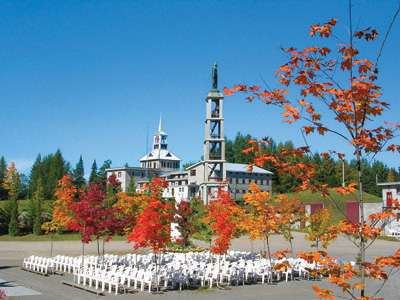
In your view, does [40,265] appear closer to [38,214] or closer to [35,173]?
[38,214]

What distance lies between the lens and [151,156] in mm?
121000

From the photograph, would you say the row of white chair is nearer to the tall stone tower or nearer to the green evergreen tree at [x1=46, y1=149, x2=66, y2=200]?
the tall stone tower

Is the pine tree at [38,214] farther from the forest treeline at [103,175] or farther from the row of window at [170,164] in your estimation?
the row of window at [170,164]

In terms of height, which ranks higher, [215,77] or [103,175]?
[215,77]

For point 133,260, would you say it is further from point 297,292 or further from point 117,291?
point 297,292

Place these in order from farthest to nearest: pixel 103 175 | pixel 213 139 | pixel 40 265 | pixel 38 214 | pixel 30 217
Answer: pixel 103 175 < pixel 213 139 < pixel 30 217 < pixel 38 214 < pixel 40 265

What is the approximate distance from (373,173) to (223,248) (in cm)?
10823

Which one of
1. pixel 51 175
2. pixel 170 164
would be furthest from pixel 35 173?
pixel 170 164

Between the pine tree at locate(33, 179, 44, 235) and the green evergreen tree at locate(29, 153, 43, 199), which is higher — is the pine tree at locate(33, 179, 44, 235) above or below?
below

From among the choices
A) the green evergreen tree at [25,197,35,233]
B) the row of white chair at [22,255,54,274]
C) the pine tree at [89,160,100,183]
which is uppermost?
Answer: the pine tree at [89,160,100,183]

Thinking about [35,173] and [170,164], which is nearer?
[170,164]

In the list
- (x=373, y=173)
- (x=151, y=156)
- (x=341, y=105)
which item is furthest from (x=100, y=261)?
(x=373, y=173)

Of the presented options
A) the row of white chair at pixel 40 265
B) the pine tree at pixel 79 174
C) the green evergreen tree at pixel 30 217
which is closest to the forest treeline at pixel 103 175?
the pine tree at pixel 79 174

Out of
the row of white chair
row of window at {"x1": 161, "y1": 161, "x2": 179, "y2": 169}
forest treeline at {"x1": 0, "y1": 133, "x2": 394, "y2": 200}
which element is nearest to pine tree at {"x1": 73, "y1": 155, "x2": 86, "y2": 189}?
forest treeline at {"x1": 0, "y1": 133, "x2": 394, "y2": 200}
